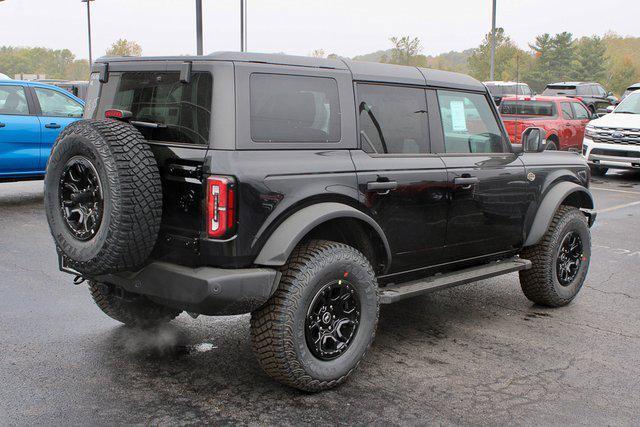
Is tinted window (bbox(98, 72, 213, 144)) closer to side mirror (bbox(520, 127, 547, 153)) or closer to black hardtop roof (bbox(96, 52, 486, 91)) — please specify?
black hardtop roof (bbox(96, 52, 486, 91))

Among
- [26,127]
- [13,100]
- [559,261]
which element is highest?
[13,100]

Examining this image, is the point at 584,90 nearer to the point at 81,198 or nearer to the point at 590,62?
the point at 81,198

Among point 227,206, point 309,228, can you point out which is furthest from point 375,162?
point 227,206

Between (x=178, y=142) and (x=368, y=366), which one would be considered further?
(x=368, y=366)

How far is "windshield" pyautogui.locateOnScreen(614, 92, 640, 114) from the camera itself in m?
16.0

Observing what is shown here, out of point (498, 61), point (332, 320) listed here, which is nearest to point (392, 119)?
point (332, 320)

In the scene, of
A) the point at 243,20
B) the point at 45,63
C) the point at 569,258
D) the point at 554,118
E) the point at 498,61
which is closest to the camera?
the point at 569,258

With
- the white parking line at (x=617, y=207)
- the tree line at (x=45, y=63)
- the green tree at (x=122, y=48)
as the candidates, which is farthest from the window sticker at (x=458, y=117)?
the tree line at (x=45, y=63)

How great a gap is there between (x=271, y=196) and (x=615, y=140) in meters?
13.2

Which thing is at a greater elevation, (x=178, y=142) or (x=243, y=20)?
(x=243, y=20)

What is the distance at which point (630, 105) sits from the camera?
16.2 meters

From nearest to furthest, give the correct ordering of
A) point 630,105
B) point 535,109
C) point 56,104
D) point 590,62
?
point 56,104, point 630,105, point 535,109, point 590,62

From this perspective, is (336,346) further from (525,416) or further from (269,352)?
(525,416)

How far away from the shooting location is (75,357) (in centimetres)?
449
